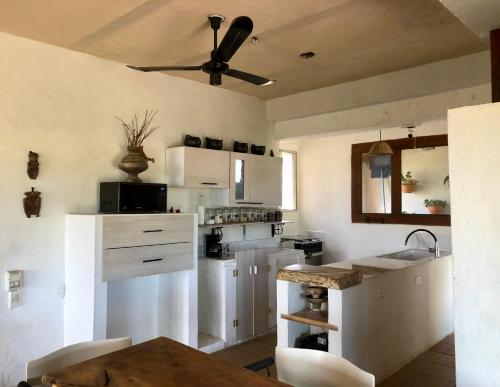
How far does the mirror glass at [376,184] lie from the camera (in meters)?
6.20

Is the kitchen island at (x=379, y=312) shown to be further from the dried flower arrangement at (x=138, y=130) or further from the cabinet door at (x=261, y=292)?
the dried flower arrangement at (x=138, y=130)

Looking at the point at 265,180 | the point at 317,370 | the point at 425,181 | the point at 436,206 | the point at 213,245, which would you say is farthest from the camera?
the point at 425,181

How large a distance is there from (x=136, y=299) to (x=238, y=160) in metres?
1.79

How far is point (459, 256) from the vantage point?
7.14 ft

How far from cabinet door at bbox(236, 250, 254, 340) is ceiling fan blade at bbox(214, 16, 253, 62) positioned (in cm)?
238

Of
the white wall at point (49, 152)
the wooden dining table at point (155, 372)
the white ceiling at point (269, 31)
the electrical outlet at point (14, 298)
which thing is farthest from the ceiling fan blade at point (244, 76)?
the electrical outlet at point (14, 298)

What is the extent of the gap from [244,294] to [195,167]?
1.44 meters

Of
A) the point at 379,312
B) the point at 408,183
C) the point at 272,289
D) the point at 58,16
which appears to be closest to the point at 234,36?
the point at 58,16

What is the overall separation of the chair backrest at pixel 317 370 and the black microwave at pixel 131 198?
1.99 metres

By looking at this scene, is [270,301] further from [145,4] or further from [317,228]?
[145,4]

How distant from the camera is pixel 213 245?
4535mm

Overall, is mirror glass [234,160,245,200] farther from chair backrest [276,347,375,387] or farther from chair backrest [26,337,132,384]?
chair backrest [276,347,375,387]

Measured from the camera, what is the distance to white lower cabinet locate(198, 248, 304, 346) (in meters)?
4.30

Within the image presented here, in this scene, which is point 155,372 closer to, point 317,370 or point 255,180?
point 317,370
